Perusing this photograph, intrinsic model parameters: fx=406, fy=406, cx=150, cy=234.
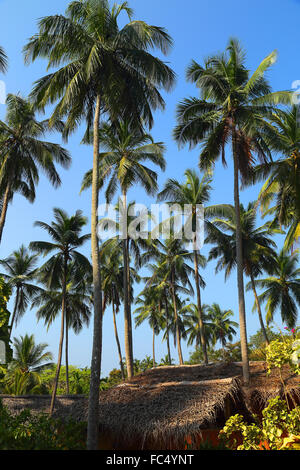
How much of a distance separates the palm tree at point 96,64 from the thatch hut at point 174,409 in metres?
5.22

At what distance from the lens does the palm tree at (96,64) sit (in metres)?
Result: 12.7

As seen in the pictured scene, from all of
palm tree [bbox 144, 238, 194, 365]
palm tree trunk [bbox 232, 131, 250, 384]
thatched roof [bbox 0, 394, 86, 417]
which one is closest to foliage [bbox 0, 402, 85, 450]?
palm tree trunk [bbox 232, 131, 250, 384]

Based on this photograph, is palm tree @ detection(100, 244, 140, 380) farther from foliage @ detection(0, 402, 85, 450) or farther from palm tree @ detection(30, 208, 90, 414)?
foliage @ detection(0, 402, 85, 450)

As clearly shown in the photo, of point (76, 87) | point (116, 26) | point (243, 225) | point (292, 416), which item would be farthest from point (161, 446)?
point (243, 225)

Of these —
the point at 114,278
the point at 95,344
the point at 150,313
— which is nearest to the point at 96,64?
the point at 95,344

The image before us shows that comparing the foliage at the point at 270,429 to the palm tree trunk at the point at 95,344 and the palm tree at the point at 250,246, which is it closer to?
the palm tree trunk at the point at 95,344

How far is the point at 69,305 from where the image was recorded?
31594 mm

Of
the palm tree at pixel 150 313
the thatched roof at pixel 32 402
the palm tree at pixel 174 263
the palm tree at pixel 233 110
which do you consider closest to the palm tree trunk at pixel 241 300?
the palm tree at pixel 233 110

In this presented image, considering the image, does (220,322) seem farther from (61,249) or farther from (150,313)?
(61,249)

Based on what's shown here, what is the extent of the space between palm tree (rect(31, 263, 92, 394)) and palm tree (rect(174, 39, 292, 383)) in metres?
14.5

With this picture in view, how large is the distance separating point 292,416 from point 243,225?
1989 centimetres

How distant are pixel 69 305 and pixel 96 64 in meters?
22.6

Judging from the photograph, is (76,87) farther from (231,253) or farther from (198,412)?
(231,253)

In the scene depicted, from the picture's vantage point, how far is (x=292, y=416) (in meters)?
7.79
